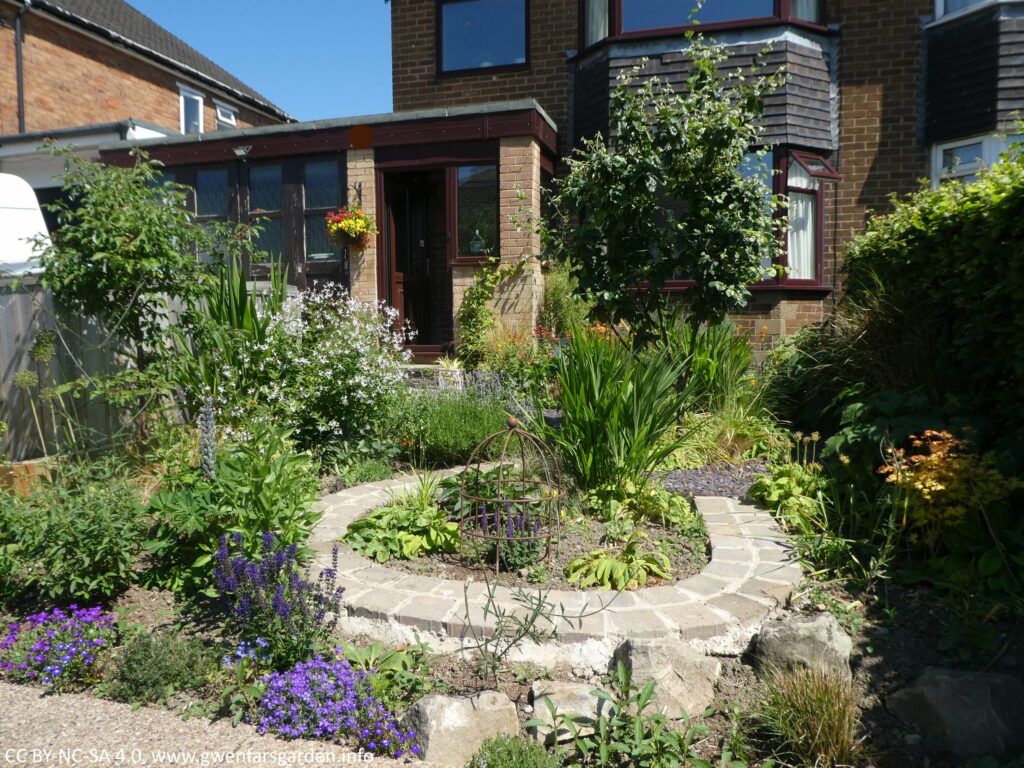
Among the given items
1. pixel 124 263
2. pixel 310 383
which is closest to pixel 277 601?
pixel 310 383

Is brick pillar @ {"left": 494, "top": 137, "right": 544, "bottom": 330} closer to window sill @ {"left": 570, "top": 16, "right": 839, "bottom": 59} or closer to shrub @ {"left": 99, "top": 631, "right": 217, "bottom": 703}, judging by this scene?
window sill @ {"left": 570, "top": 16, "right": 839, "bottom": 59}

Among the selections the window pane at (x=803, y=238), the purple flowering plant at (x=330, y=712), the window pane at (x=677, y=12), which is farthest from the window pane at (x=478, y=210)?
the purple flowering plant at (x=330, y=712)

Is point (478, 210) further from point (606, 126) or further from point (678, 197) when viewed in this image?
point (678, 197)

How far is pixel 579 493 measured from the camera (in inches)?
166

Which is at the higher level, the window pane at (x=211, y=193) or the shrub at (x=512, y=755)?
the window pane at (x=211, y=193)

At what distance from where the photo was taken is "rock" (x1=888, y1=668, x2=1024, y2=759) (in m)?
2.35

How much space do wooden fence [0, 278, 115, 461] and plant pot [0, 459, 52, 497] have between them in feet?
0.78

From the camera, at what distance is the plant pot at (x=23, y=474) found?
407 centimetres

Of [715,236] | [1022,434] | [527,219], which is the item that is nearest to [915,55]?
[527,219]

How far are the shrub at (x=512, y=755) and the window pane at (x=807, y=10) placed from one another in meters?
10.0

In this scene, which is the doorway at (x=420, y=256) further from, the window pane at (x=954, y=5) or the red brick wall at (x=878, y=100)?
the window pane at (x=954, y=5)

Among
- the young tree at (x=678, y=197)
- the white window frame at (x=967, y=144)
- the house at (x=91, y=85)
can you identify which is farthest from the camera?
the house at (x=91, y=85)

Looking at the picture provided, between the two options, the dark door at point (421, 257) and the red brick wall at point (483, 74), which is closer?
the dark door at point (421, 257)

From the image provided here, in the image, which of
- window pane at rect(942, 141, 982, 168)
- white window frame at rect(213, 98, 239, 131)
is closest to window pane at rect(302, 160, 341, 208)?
window pane at rect(942, 141, 982, 168)
